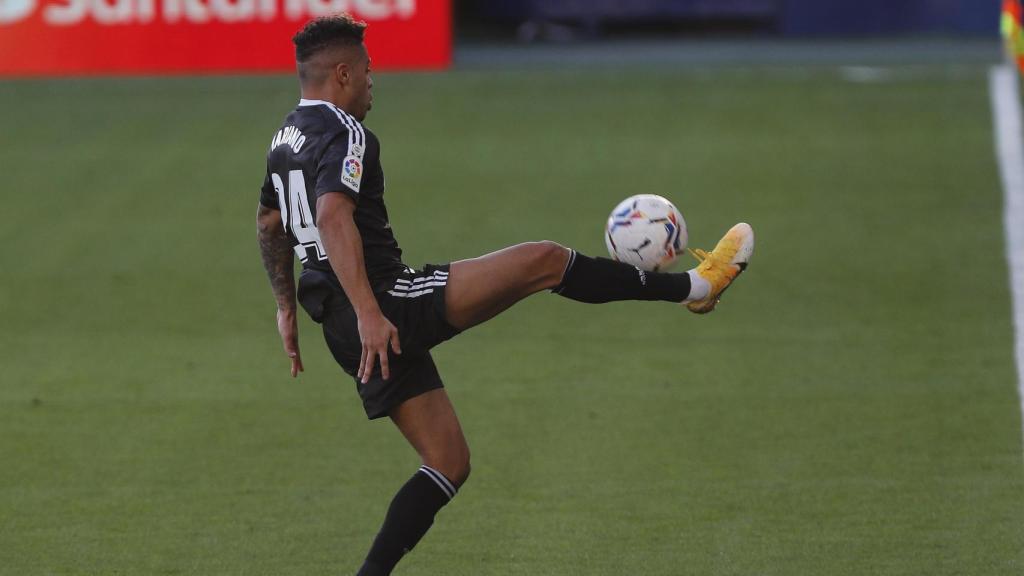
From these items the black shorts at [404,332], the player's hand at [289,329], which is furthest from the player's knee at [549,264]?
the player's hand at [289,329]

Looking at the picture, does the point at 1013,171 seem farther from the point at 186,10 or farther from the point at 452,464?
the point at 452,464

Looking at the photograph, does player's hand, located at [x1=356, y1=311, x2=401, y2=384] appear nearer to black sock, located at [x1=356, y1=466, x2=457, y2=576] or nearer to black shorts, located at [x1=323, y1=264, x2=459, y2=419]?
black shorts, located at [x1=323, y1=264, x2=459, y2=419]

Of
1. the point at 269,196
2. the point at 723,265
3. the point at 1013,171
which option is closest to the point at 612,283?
the point at 723,265

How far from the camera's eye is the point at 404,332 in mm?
5383

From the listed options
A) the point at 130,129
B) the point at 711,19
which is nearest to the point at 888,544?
the point at 130,129

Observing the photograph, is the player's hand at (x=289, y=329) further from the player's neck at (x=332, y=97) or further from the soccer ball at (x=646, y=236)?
the soccer ball at (x=646, y=236)

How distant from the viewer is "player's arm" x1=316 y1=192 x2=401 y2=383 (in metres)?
5.15

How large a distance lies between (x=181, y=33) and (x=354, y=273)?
1414cm

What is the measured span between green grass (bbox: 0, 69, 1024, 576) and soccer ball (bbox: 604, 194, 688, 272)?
1.22 metres

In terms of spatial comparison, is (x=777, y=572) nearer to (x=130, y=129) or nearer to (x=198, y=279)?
(x=198, y=279)

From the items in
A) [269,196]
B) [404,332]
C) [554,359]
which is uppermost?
[269,196]

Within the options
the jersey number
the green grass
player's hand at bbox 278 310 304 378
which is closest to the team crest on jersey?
the jersey number

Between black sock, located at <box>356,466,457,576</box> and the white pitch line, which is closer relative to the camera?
black sock, located at <box>356,466,457,576</box>

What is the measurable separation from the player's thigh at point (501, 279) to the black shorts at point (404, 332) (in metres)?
0.05
